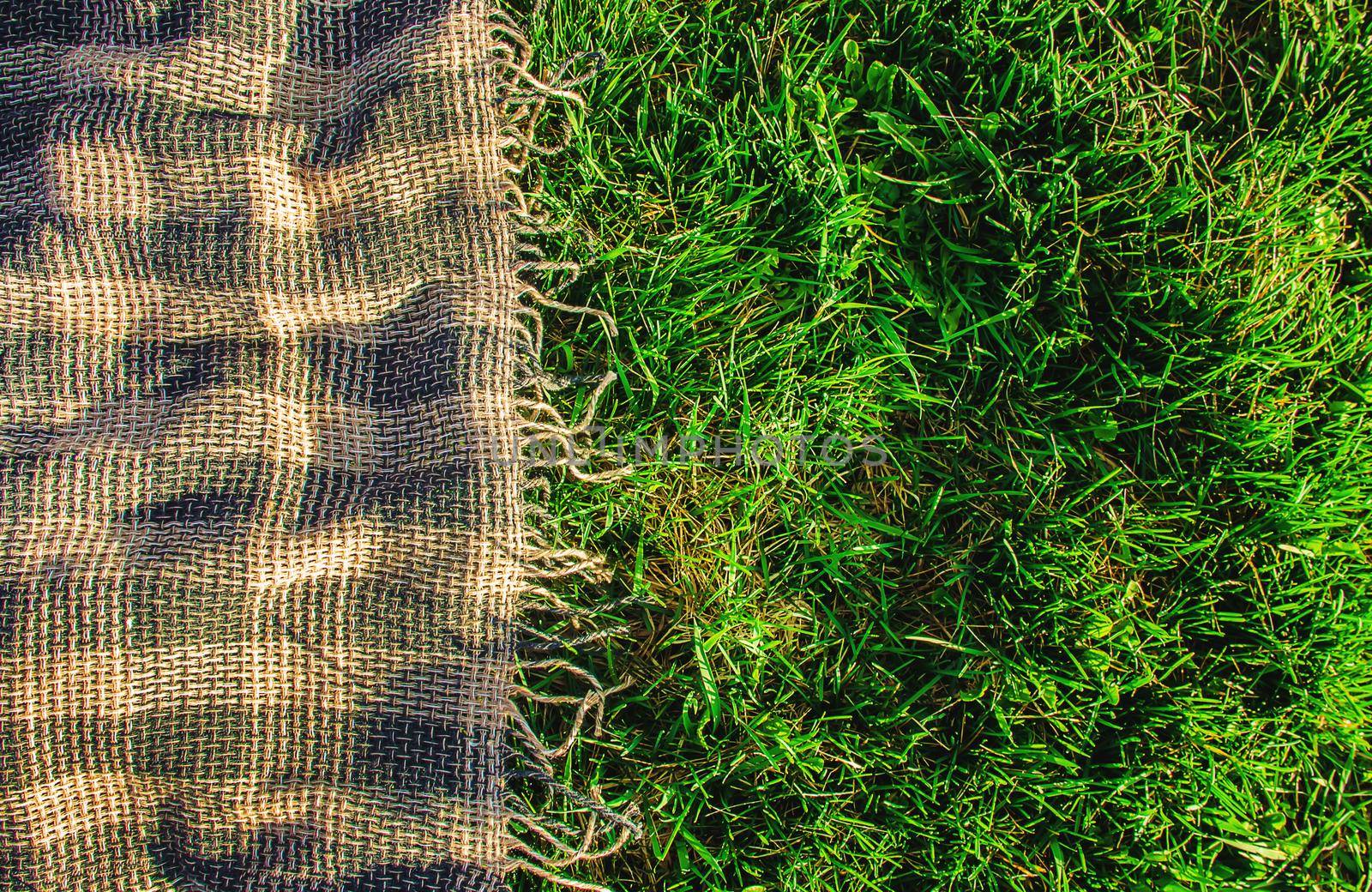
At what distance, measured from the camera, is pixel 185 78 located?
1245 millimetres

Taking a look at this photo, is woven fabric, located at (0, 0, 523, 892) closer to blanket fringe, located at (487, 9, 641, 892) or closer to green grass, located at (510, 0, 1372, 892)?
blanket fringe, located at (487, 9, 641, 892)

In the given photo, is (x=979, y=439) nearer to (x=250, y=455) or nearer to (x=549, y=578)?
(x=549, y=578)

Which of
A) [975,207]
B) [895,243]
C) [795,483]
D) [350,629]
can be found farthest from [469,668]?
[975,207]

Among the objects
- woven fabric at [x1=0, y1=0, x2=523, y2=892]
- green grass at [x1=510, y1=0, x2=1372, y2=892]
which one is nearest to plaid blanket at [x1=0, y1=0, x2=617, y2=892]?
woven fabric at [x1=0, y1=0, x2=523, y2=892]

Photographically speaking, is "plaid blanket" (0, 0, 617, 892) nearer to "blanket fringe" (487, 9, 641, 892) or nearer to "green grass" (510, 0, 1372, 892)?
"blanket fringe" (487, 9, 641, 892)

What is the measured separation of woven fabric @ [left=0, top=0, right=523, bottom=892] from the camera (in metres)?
1.14

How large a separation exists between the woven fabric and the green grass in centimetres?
20

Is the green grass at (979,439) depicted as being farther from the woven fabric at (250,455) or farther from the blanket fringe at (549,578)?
the woven fabric at (250,455)

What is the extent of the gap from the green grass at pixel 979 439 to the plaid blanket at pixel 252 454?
0.19 metres

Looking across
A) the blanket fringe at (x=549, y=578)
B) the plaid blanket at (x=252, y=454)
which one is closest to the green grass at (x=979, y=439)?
the blanket fringe at (x=549, y=578)

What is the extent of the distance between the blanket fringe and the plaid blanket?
1.5 inches

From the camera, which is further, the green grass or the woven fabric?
the green grass

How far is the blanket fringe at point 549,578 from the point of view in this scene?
47.7 inches

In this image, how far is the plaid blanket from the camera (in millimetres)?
1140
